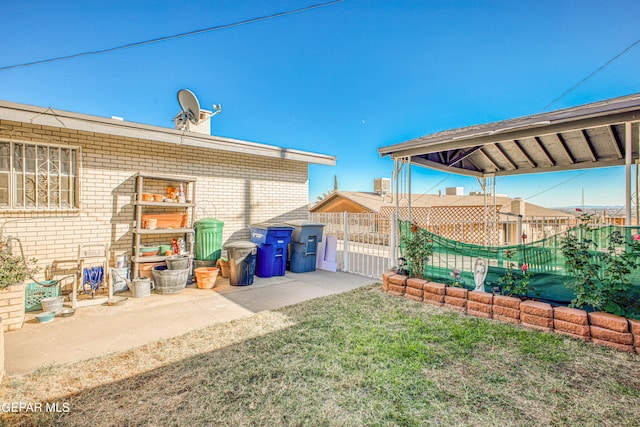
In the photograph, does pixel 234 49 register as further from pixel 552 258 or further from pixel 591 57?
pixel 591 57

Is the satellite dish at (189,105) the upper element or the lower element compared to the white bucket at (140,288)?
upper

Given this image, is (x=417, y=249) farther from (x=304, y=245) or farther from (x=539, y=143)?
(x=539, y=143)

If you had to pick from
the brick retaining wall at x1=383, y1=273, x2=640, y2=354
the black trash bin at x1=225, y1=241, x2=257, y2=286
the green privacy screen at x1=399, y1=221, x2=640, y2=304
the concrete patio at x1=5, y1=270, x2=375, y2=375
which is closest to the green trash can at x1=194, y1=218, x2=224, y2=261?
the concrete patio at x1=5, y1=270, x2=375, y2=375

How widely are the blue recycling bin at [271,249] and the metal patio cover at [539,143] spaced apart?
9.24ft

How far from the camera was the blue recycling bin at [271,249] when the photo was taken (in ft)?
21.2

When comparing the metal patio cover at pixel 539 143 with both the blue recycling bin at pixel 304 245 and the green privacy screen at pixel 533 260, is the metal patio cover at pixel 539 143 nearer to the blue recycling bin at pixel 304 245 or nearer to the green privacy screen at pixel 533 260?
the green privacy screen at pixel 533 260

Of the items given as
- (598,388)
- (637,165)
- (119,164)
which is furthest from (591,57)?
(119,164)

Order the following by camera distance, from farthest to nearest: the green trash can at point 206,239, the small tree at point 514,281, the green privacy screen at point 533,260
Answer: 1. the green trash can at point 206,239
2. the small tree at point 514,281
3. the green privacy screen at point 533,260

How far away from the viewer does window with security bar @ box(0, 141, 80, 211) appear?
4.79 metres

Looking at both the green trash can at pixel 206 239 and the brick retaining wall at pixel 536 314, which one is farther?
the green trash can at pixel 206 239

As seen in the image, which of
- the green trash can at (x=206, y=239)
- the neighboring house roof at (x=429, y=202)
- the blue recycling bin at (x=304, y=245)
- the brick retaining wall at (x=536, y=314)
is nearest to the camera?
the brick retaining wall at (x=536, y=314)

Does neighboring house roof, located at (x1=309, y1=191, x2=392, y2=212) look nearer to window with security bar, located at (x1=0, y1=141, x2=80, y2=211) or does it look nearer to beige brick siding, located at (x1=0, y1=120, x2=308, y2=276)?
beige brick siding, located at (x1=0, y1=120, x2=308, y2=276)

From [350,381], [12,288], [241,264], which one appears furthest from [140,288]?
[350,381]

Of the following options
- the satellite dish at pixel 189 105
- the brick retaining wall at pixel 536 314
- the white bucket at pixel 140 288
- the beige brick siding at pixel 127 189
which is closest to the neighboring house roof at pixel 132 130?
the beige brick siding at pixel 127 189
